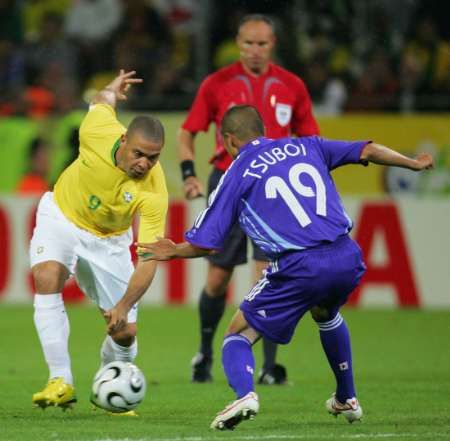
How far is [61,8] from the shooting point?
61.1ft

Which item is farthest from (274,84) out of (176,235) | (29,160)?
(29,160)

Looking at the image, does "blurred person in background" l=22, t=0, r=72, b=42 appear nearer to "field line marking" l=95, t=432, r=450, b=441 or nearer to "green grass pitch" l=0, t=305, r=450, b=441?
"green grass pitch" l=0, t=305, r=450, b=441

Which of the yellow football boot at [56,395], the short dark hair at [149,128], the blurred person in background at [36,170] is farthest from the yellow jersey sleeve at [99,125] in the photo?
the blurred person in background at [36,170]

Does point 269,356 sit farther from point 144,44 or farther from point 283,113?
point 144,44

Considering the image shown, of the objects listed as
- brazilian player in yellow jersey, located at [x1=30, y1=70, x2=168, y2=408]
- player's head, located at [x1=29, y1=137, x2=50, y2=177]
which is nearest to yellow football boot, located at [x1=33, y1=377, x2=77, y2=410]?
brazilian player in yellow jersey, located at [x1=30, y1=70, x2=168, y2=408]

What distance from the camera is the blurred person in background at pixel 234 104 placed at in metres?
10.1

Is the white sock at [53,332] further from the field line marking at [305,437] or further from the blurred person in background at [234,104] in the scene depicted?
the blurred person in background at [234,104]

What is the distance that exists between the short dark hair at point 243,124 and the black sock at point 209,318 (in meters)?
2.88

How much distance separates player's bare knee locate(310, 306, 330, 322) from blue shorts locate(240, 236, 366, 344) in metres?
0.10

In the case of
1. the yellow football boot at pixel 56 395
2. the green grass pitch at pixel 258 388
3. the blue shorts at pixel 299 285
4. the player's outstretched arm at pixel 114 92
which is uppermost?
the player's outstretched arm at pixel 114 92

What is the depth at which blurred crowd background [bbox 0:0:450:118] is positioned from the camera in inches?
664

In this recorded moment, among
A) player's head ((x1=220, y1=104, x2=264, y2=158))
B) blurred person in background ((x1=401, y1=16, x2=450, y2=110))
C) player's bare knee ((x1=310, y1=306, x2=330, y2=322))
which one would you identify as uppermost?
blurred person in background ((x1=401, y1=16, x2=450, y2=110))

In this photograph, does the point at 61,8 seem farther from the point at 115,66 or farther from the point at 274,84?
the point at 274,84

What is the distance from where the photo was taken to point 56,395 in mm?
7660
